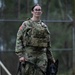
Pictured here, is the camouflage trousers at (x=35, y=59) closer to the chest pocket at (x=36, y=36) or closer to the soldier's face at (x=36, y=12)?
the chest pocket at (x=36, y=36)

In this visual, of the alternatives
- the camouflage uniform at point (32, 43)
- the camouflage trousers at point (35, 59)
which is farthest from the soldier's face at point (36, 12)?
the camouflage trousers at point (35, 59)

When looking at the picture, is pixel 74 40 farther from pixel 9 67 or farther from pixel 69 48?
pixel 9 67

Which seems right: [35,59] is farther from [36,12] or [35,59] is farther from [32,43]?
[36,12]

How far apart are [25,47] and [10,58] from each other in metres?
5.87

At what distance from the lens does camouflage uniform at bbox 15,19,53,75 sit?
21.9ft

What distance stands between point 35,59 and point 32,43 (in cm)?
26

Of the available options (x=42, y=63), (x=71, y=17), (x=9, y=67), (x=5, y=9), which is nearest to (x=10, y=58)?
(x=9, y=67)

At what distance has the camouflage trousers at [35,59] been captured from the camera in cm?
671

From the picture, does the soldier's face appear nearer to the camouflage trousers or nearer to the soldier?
the soldier

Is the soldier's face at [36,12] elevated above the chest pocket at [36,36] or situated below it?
above

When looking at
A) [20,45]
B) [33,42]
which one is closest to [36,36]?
[33,42]

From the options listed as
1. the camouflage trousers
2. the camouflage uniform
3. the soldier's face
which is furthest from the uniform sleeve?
the soldier's face

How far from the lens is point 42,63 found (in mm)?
6762

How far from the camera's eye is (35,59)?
22.1ft
